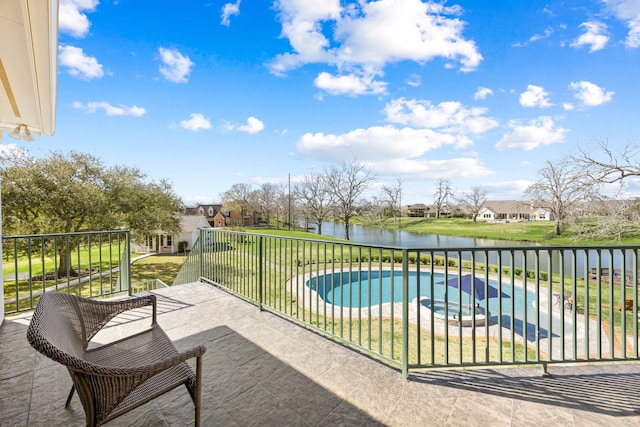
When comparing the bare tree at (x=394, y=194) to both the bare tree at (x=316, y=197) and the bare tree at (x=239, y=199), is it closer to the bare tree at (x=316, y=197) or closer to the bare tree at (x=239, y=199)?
the bare tree at (x=316, y=197)

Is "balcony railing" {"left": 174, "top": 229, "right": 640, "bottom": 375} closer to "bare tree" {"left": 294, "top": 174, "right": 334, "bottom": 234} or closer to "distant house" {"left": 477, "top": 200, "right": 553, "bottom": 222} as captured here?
"bare tree" {"left": 294, "top": 174, "right": 334, "bottom": 234}

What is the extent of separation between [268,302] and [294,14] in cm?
661

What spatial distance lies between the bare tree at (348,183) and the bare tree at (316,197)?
0.90m

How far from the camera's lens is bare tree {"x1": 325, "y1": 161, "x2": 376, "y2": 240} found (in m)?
30.3

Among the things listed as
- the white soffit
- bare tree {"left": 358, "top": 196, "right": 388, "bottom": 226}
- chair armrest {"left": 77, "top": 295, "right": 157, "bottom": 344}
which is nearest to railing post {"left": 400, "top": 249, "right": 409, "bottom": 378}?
chair armrest {"left": 77, "top": 295, "right": 157, "bottom": 344}

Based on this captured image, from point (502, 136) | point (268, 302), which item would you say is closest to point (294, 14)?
point (268, 302)

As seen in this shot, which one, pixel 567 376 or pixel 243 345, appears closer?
pixel 567 376

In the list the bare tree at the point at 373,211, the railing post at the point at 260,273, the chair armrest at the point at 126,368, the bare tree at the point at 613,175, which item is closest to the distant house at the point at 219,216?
the bare tree at the point at 373,211

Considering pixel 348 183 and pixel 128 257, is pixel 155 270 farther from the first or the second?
pixel 348 183

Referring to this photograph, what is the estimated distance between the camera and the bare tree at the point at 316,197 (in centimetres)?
3219

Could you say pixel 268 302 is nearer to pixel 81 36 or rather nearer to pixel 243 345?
pixel 243 345

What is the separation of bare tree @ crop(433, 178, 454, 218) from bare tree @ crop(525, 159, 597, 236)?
20.6 metres

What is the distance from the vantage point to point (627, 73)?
11.0 m

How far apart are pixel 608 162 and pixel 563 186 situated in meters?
2.93
